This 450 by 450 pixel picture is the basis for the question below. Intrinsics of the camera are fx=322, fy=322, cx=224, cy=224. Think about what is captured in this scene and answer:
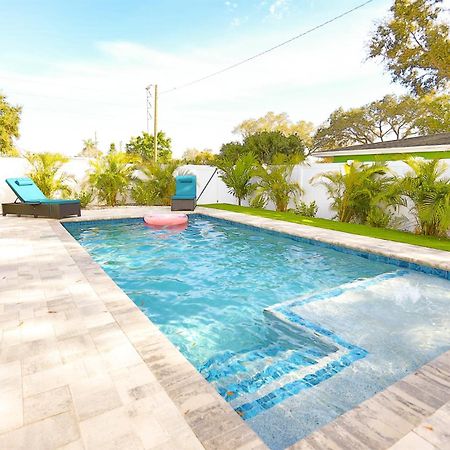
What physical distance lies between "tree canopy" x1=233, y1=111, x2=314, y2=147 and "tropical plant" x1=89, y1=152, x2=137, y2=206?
2880 centimetres

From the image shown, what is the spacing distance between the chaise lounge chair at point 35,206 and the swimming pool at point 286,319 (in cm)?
277

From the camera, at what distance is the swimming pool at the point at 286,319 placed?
246 centimetres

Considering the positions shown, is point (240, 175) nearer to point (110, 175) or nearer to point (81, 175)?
point (110, 175)

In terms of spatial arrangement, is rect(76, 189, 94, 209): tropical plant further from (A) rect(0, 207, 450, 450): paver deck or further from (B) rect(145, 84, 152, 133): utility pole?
(B) rect(145, 84, 152, 133): utility pole

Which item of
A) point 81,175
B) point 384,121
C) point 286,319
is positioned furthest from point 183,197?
point 384,121

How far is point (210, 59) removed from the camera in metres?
15.7

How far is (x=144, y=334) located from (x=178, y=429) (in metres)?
1.11

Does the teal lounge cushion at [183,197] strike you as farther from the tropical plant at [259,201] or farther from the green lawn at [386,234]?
the green lawn at [386,234]

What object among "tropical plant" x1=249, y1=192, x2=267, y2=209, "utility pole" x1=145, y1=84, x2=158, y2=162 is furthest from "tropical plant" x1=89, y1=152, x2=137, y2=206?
"utility pole" x1=145, y1=84, x2=158, y2=162

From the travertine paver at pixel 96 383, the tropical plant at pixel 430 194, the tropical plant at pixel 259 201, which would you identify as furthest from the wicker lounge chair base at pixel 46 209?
the tropical plant at pixel 430 194

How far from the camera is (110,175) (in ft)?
39.3

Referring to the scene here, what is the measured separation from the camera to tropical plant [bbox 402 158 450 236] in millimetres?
6978

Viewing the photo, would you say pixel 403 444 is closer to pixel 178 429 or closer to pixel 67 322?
pixel 178 429

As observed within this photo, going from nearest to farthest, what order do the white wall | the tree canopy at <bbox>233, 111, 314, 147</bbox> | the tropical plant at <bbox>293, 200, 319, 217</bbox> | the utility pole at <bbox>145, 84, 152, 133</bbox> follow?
the tropical plant at <bbox>293, 200, 319, 217</bbox>, the white wall, the utility pole at <bbox>145, 84, 152, 133</bbox>, the tree canopy at <bbox>233, 111, 314, 147</bbox>
